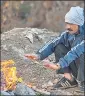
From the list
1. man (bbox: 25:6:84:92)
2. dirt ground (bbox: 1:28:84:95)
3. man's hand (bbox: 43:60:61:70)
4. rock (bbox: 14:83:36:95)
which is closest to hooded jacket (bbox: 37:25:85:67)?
man (bbox: 25:6:84:92)

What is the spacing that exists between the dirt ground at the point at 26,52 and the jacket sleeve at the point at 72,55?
1.27 feet

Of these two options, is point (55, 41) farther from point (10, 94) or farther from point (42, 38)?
point (42, 38)

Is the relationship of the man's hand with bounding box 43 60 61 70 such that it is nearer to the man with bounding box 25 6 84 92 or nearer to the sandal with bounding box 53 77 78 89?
the man with bounding box 25 6 84 92

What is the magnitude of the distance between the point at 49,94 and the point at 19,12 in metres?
11.5

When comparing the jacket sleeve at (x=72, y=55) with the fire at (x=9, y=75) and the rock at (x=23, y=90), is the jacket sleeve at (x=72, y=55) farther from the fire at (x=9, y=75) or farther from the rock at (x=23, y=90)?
the fire at (x=9, y=75)

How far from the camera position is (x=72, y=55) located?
643cm

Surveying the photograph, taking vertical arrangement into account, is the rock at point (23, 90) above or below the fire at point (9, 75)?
below

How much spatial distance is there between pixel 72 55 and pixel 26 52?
1.76 meters

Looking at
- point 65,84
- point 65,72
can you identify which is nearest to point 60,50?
point 65,72

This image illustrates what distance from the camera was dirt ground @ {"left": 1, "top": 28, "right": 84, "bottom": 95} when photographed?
7035 millimetres

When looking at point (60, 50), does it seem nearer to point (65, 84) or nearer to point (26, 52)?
point (65, 84)

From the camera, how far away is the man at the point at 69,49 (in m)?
6.46

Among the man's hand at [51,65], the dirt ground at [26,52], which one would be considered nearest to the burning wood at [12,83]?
the dirt ground at [26,52]

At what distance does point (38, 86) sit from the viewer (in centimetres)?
686
